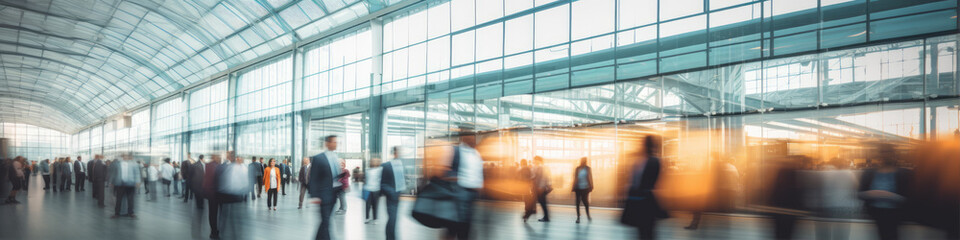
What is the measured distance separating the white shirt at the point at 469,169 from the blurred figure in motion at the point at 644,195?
50.8 inches

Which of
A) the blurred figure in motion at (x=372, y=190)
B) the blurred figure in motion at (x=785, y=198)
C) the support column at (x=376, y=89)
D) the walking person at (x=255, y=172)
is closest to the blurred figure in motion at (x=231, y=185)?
the blurred figure in motion at (x=372, y=190)

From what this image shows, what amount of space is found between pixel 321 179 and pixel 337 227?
147 inches

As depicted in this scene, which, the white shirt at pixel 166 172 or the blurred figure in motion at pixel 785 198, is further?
the white shirt at pixel 166 172

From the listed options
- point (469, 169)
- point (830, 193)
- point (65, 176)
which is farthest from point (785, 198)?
point (65, 176)

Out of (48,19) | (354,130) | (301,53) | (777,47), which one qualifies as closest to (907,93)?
(777,47)

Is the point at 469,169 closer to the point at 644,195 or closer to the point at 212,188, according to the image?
the point at 644,195

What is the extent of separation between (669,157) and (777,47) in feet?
11.4

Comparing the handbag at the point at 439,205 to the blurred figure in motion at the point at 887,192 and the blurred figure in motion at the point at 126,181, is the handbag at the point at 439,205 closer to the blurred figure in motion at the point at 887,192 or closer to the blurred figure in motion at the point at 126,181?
the blurred figure in motion at the point at 887,192

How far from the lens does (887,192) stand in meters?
4.80

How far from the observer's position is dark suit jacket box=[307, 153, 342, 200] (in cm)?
519

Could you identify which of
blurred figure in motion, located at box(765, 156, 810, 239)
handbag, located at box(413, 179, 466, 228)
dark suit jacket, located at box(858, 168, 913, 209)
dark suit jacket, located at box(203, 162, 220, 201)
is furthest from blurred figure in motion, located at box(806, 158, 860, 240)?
dark suit jacket, located at box(203, 162, 220, 201)

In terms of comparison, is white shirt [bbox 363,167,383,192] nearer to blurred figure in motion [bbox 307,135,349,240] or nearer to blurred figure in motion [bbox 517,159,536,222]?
blurred figure in motion [bbox 517,159,536,222]

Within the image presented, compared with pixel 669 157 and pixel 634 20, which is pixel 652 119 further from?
pixel 634 20

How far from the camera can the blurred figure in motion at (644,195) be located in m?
4.03
